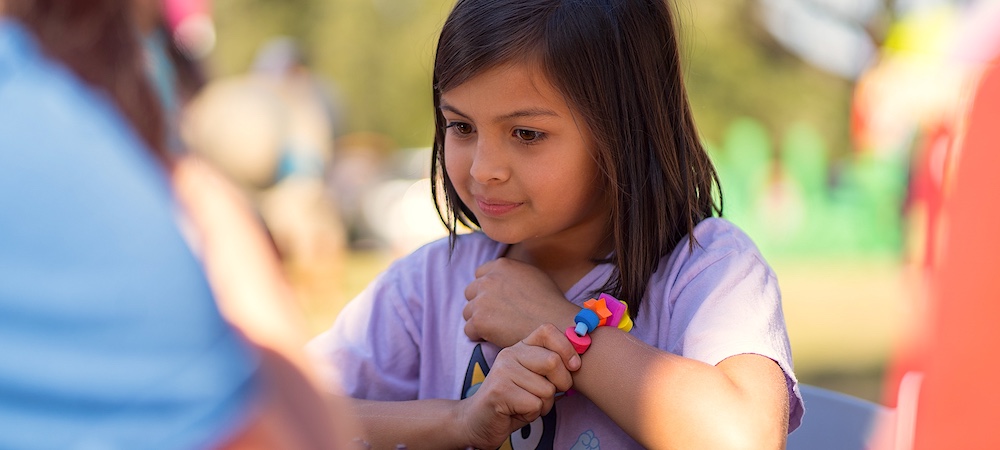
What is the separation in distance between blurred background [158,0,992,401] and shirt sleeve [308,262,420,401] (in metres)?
0.49

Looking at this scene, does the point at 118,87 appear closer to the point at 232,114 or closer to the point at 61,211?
the point at 61,211

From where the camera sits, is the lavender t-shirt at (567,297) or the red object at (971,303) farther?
the lavender t-shirt at (567,297)

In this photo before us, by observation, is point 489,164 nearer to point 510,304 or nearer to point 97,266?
point 510,304

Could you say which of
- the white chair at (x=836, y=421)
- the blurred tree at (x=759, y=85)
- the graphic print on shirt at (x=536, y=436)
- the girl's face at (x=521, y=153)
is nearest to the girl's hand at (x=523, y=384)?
the graphic print on shirt at (x=536, y=436)

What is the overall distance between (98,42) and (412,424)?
2.99ft

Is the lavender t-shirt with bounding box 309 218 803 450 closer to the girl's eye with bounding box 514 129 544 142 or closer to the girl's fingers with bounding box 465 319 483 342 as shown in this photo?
the girl's fingers with bounding box 465 319 483 342

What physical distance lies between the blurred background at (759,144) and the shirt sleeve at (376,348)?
19.2 inches

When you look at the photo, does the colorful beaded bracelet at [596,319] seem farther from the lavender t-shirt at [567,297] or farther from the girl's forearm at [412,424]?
the girl's forearm at [412,424]

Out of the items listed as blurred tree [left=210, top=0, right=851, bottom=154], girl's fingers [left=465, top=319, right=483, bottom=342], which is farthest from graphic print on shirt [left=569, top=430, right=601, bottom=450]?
blurred tree [left=210, top=0, right=851, bottom=154]

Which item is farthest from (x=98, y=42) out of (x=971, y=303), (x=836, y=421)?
(x=836, y=421)

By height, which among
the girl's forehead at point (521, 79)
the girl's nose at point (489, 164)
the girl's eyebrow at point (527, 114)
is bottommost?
the girl's nose at point (489, 164)

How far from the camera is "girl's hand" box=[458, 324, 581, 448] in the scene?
1.34 metres

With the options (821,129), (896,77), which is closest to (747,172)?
(896,77)

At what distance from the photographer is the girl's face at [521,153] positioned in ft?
4.80
